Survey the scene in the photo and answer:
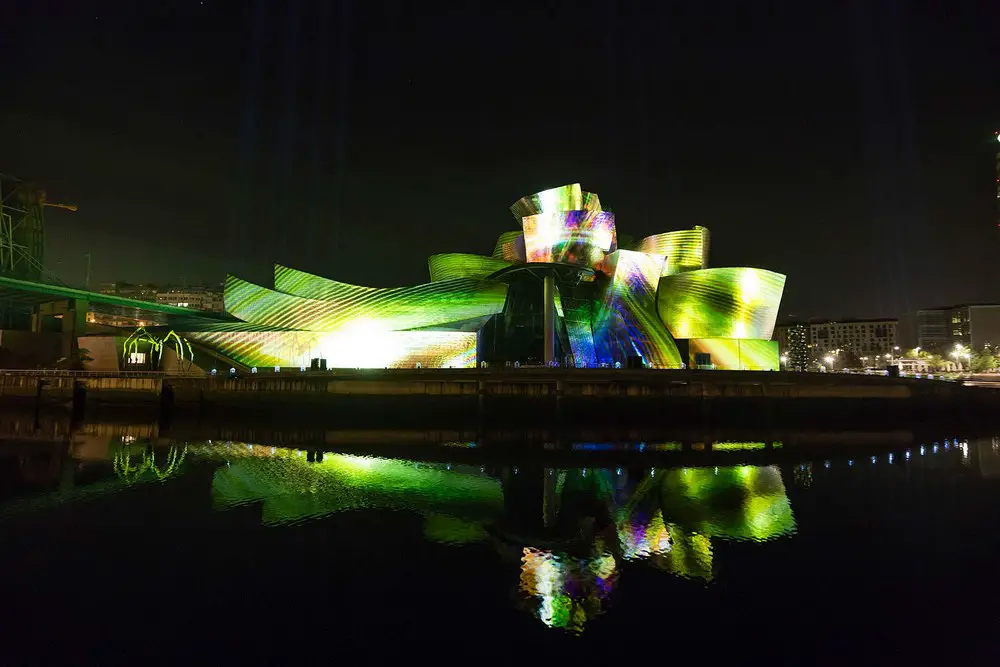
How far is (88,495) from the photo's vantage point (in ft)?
41.3

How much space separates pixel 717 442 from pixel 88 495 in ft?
60.4

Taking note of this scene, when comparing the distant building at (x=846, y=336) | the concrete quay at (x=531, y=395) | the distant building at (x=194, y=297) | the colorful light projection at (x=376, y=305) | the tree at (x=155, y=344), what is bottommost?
the concrete quay at (x=531, y=395)

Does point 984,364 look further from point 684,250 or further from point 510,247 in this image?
point 510,247

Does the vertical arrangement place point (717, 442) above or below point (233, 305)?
below

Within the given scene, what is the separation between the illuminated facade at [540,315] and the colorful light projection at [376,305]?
6 centimetres

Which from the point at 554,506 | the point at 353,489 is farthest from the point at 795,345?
the point at 353,489

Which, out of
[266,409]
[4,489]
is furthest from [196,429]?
[4,489]

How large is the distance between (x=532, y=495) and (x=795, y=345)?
106m

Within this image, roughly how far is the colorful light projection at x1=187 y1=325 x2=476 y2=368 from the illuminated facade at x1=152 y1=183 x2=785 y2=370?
0.06 meters

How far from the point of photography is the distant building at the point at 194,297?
126000 mm

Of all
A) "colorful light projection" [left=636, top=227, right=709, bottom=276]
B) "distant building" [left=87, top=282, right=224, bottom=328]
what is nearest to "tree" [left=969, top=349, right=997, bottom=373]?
"colorful light projection" [left=636, top=227, right=709, bottom=276]

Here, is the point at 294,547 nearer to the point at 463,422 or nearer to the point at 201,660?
the point at 201,660

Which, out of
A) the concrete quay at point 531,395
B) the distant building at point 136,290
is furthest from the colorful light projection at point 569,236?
the distant building at point 136,290

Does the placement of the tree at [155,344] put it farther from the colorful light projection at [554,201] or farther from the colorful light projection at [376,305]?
the colorful light projection at [554,201]
